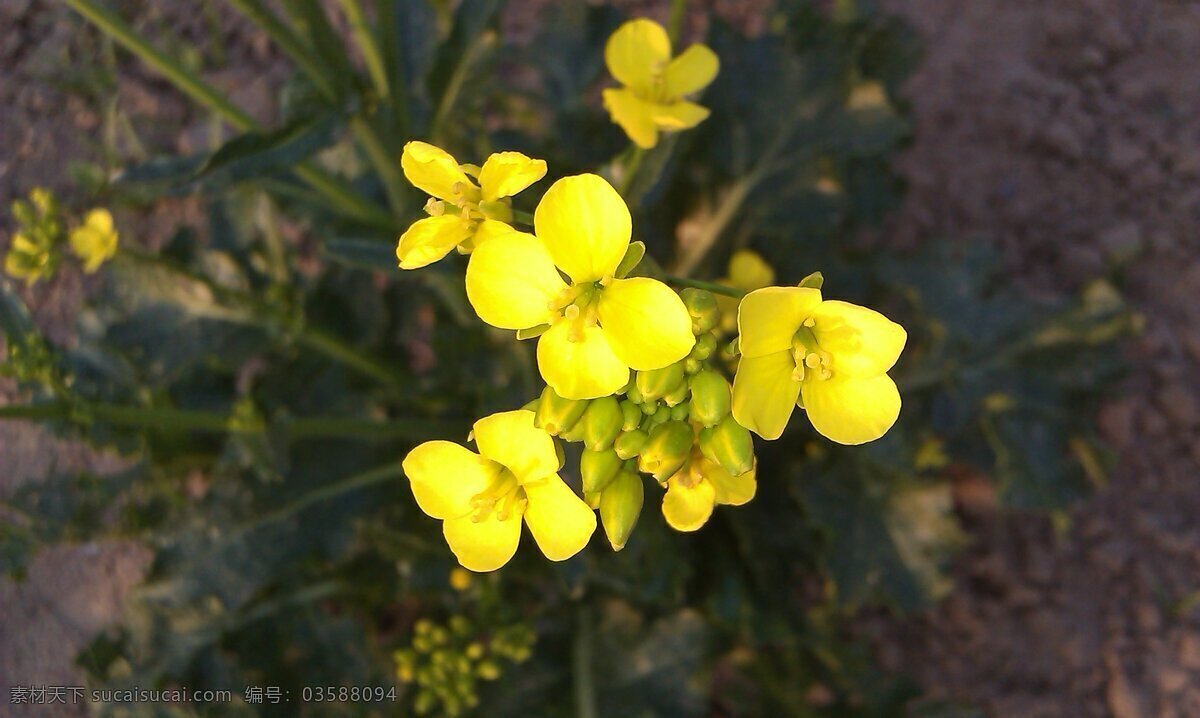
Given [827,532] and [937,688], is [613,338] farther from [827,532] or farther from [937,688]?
[937,688]

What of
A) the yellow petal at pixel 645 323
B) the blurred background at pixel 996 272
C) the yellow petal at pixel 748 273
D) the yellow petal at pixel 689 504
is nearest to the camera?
the yellow petal at pixel 645 323

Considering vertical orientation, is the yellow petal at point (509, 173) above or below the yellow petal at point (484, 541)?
above

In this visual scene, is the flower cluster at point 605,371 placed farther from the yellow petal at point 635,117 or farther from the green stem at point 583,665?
the green stem at point 583,665

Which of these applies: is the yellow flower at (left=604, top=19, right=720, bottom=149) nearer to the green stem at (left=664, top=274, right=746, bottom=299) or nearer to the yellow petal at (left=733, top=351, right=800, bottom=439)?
the green stem at (left=664, top=274, right=746, bottom=299)

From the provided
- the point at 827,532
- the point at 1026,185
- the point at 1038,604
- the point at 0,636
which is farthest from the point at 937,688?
the point at 0,636

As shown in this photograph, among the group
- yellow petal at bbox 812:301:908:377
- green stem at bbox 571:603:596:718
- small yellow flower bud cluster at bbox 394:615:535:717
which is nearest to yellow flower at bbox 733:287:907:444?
yellow petal at bbox 812:301:908:377

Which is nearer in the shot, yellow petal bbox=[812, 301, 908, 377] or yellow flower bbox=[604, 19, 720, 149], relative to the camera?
yellow petal bbox=[812, 301, 908, 377]

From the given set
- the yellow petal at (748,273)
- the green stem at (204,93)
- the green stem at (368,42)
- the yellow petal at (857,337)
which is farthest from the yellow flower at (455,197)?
the yellow petal at (748,273)
